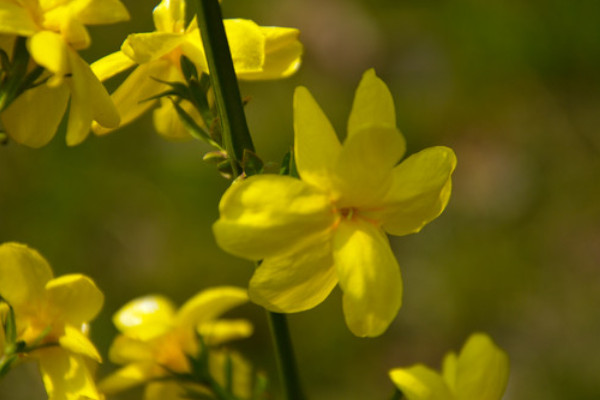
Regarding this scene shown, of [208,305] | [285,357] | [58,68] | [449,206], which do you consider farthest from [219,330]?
[449,206]

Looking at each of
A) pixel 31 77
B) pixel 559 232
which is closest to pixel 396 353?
pixel 559 232

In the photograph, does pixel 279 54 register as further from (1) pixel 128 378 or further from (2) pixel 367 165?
(1) pixel 128 378

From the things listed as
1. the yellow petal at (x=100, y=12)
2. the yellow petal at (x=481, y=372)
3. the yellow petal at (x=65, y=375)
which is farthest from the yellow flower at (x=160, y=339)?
the yellow petal at (x=100, y=12)

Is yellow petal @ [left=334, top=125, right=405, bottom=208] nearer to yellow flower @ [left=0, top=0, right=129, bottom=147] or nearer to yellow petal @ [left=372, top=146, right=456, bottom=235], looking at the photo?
yellow petal @ [left=372, top=146, right=456, bottom=235]

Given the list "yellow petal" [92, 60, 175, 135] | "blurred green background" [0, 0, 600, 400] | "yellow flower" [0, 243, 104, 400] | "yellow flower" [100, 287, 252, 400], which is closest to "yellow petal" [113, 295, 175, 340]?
"yellow flower" [100, 287, 252, 400]

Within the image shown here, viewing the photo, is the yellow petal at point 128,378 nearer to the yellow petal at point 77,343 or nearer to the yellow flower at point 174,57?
the yellow petal at point 77,343

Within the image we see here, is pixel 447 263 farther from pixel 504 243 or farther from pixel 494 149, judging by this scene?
pixel 494 149
